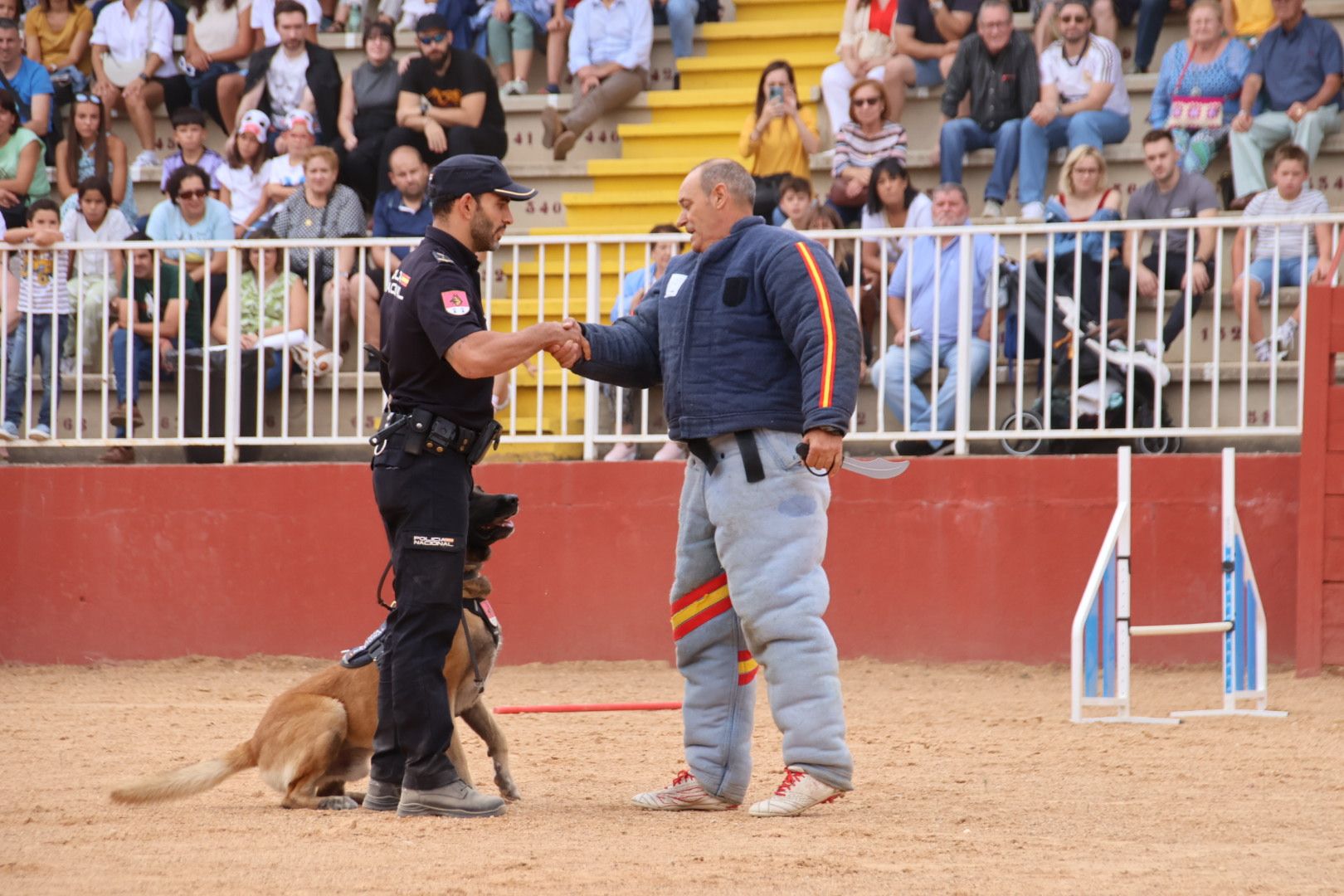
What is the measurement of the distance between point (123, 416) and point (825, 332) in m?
5.84

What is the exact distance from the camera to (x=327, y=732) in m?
5.21

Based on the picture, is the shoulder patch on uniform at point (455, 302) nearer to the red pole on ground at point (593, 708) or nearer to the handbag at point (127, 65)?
the red pole on ground at point (593, 708)

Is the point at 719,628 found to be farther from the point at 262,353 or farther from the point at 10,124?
the point at 10,124

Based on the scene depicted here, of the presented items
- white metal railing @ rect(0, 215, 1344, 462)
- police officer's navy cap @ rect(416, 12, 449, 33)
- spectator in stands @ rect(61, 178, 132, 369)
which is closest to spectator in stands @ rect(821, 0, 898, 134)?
white metal railing @ rect(0, 215, 1344, 462)

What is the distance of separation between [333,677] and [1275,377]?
17.7ft

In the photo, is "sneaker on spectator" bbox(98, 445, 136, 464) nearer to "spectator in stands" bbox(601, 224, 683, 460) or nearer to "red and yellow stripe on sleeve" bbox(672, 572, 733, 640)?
"spectator in stands" bbox(601, 224, 683, 460)

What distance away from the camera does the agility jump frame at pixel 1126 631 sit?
275 inches

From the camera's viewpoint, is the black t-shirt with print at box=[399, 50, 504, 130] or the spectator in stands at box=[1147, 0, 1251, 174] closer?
the spectator in stands at box=[1147, 0, 1251, 174]

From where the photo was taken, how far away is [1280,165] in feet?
30.9

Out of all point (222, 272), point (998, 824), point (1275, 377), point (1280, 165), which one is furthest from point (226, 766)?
point (1280, 165)

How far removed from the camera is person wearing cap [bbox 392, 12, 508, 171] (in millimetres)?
11570

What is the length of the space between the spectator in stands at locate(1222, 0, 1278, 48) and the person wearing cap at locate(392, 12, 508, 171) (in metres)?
5.15

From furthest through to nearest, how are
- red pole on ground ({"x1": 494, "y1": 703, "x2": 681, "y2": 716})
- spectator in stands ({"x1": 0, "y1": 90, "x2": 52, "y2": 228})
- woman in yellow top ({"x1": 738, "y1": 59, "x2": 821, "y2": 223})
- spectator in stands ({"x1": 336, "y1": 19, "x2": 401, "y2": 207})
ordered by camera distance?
spectator in stands ({"x1": 0, "y1": 90, "x2": 52, "y2": 228}), spectator in stands ({"x1": 336, "y1": 19, "x2": 401, "y2": 207}), woman in yellow top ({"x1": 738, "y1": 59, "x2": 821, "y2": 223}), red pole on ground ({"x1": 494, "y1": 703, "x2": 681, "y2": 716})

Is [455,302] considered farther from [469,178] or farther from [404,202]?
[404,202]
